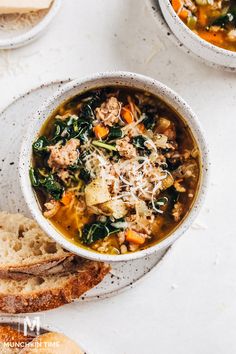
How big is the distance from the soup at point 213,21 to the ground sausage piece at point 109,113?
64cm

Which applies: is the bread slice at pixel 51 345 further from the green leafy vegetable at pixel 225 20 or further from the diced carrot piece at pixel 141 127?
the green leafy vegetable at pixel 225 20

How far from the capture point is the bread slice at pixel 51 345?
336cm

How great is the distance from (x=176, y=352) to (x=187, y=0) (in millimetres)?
2000

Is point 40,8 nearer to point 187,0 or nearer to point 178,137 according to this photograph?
point 187,0

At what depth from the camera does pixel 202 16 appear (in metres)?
3.44

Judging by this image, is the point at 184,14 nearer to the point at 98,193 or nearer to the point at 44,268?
the point at 98,193

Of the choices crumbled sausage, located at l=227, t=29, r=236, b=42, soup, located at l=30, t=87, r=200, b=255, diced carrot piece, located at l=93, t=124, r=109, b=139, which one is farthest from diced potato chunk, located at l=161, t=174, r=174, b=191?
crumbled sausage, located at l=227, t=29, r=236, b=42

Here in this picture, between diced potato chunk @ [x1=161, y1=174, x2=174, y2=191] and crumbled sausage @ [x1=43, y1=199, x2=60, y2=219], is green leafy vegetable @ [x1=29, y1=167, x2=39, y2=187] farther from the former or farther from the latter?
diced potato chunk @ [x1=161, y1=174, x2=174, y2=191]

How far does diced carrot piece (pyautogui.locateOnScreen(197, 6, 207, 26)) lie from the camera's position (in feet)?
11.3

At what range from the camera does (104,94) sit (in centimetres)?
324

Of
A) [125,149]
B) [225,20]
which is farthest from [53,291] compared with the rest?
[225,20]

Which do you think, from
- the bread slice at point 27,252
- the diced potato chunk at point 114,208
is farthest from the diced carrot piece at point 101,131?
the bread slice at point 27,252

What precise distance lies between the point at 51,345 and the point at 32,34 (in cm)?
171

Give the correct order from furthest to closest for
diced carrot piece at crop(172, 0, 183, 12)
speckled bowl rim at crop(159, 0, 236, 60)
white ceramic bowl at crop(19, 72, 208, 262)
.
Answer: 1. diced carrot piece at crop(172, 0, 183, 12)
2. speckled bowl rim at crop(159, 0, 236, 60)
3. white ceramic bowl at crop(19, 72, 208, 262)
